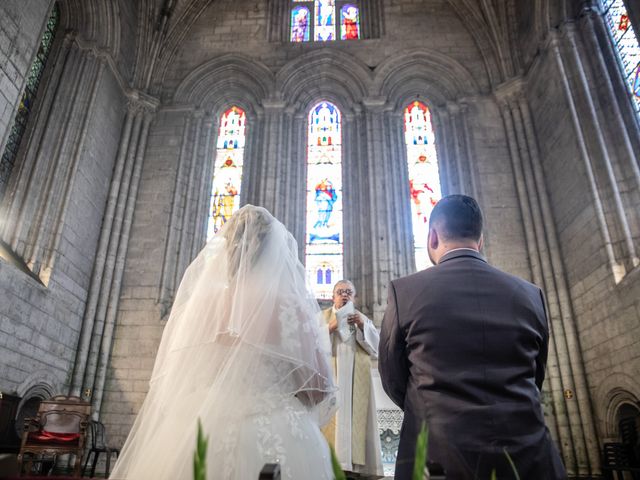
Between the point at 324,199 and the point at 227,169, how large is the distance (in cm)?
232

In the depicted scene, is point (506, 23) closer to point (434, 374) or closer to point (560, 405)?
point (560, 405)

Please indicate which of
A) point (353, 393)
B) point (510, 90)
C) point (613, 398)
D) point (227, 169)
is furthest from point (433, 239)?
point (510, 90)

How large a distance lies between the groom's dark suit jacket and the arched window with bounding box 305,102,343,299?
7649mm

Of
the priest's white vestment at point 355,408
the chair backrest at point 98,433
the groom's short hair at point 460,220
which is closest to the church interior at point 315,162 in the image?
the chair backrest at point 98,433

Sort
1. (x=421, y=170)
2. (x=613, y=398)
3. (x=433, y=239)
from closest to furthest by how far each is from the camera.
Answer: (x=433, y=239)
(x=613, y=398)
(x=421, y=170)

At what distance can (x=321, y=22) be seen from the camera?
39.6ft

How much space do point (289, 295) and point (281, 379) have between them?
46cm

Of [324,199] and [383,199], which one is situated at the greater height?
[324,199]

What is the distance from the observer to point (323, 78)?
37.5 ft

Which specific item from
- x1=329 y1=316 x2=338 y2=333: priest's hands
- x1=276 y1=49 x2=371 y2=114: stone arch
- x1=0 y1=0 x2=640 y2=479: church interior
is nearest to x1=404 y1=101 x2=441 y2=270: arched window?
x1=0 y1=0 x2=640 y2=479: church interior

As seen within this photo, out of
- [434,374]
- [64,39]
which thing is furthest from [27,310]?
[434,374]

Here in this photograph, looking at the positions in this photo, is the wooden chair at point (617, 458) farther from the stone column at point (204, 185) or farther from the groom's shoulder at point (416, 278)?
the stone column at point (204, 185)

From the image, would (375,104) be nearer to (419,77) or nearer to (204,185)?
(419,77)

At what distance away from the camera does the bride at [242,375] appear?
2.09 metres
